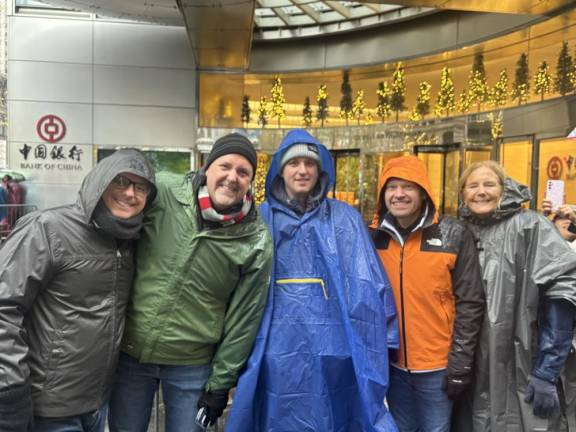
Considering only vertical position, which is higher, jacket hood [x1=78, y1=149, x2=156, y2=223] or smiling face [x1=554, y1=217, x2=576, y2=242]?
jacket hood [x1=78, y1=149, x2=156, y2=223]

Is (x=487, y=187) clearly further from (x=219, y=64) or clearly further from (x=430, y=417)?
(x=219, y=64)

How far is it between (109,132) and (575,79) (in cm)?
963

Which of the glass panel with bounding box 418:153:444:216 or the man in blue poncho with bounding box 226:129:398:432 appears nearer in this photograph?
the man in blue poncho with bounding box 226:129:398:432

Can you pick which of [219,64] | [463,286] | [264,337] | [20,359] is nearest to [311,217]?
[264,337]

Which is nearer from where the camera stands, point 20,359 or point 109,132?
point 20,359

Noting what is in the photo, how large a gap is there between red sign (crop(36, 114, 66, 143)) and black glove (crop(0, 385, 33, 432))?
10.8 metres

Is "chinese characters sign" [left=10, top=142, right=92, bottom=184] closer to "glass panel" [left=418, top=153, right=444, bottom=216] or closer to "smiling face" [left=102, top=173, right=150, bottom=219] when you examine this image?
"glass panel" [left=418, top=153, right=444, bottom=216]

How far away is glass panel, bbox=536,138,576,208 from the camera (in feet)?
24.5

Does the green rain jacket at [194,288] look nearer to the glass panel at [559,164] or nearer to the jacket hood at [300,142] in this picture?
the jacket hood at [300,142]

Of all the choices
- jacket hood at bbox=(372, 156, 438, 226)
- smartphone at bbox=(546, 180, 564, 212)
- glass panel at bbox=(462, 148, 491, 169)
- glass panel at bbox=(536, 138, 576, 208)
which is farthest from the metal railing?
glass panel at bbox=(536, 138, 576, 208)

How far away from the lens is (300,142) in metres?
2.61

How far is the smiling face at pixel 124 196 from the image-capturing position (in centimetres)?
203

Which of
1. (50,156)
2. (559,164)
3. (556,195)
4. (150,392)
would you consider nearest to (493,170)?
(556,195)

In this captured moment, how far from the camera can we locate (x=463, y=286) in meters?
2.54
